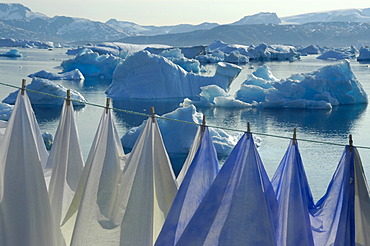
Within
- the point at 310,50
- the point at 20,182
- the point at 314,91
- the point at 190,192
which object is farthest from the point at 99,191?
the point at 310,50

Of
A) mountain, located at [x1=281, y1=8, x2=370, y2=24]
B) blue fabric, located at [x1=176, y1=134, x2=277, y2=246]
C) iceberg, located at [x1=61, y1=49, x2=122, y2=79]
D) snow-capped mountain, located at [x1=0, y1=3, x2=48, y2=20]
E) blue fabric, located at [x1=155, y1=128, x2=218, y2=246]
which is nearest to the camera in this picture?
blue fabric, located at [x1=176, y1=134, x2=277, y2=246]

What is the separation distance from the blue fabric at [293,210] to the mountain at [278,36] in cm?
6720

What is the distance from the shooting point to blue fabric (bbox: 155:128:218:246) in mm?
3516

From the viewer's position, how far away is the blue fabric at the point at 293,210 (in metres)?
3.48

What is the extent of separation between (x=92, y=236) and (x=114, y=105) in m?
14.4

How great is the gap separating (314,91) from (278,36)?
56322mm

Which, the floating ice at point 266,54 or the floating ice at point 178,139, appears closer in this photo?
the floating ice at point 178,139

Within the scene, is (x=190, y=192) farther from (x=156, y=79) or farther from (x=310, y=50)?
(x=310, y=50)

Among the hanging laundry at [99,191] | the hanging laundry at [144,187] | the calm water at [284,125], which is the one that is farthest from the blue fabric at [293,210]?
the calm water at [284,125]

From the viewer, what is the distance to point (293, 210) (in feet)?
11.5

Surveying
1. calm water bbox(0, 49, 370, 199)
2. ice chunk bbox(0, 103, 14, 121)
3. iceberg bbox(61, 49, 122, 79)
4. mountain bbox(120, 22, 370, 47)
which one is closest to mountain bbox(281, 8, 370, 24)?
mountain bbox(120, 22, 370, 47)

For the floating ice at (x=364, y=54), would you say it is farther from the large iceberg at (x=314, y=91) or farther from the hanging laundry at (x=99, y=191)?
the hanging laundry at (x=99, y=191)

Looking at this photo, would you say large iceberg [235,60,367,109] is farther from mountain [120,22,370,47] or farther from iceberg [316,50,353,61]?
mountain [120,22,370,47]

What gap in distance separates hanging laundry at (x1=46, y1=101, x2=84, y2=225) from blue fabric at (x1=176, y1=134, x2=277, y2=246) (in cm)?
118
